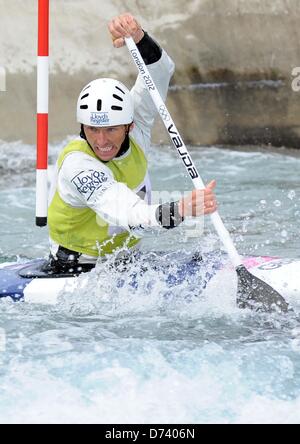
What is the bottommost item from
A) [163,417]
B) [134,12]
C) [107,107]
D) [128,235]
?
[163,417]

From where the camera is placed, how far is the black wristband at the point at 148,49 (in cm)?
517

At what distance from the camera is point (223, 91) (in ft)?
33.0

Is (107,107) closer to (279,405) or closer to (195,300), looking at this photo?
(195,300)

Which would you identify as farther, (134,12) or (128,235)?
(134,12)

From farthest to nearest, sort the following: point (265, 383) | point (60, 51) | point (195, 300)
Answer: point (60, 51), point (195, 300), point (265, 383)

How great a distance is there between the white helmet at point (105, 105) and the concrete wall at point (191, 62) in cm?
508

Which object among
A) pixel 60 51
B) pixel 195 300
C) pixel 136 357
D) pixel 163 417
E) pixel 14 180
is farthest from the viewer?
pixel 60 51

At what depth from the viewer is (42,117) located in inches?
212

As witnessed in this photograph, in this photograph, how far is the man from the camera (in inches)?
180

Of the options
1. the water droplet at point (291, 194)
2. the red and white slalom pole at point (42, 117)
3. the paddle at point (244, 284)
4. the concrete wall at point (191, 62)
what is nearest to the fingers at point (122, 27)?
the red and white slalom pole at point (42, 117)

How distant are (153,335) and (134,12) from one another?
5862mm

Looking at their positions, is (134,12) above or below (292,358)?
above

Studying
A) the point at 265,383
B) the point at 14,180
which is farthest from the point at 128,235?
the point at 14,180

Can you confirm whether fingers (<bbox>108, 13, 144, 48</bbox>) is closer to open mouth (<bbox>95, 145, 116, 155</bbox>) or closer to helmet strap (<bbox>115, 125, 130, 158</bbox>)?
helmet strap (<bbox>115, 125, 130, 158</bbox>)
